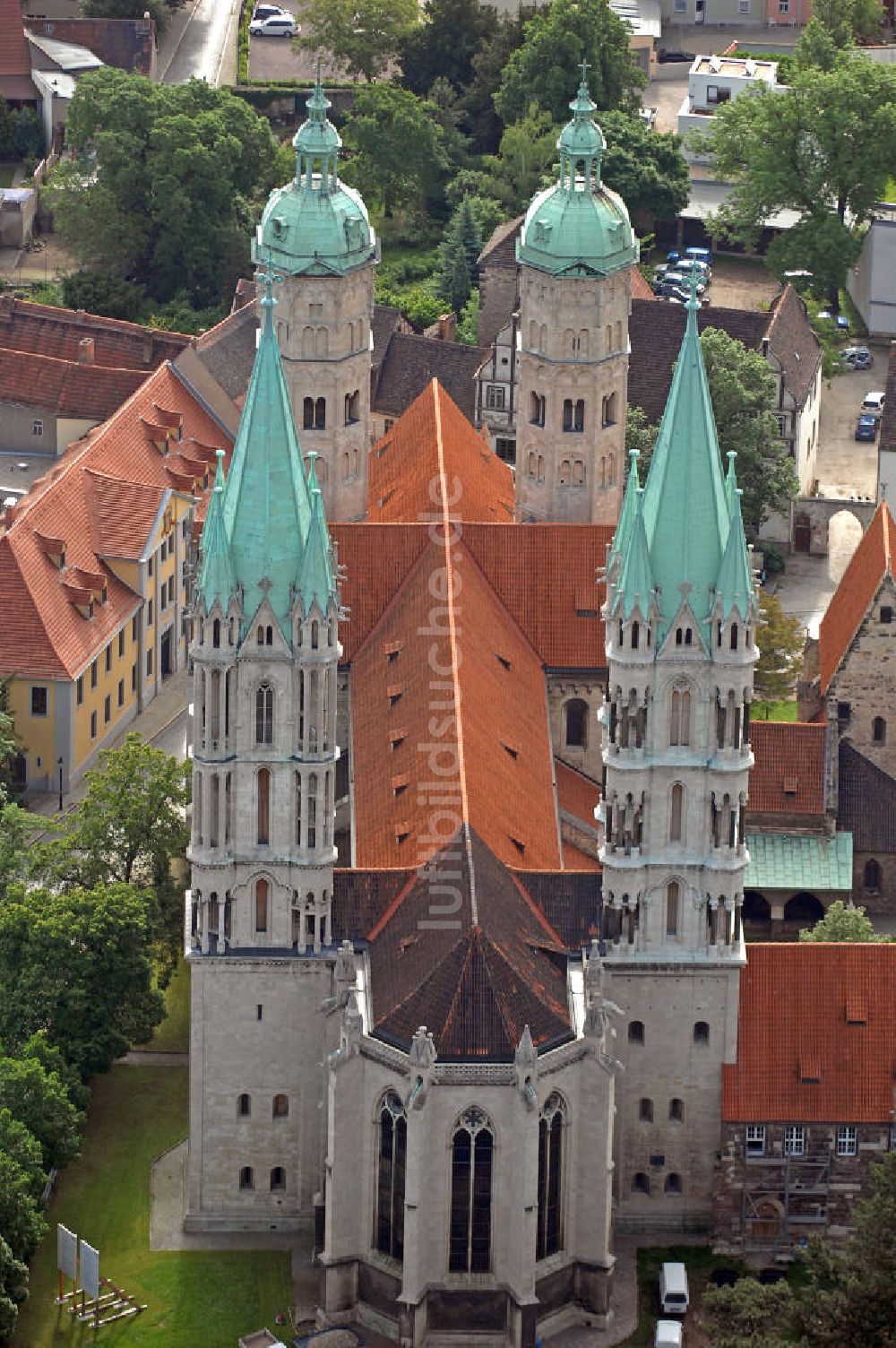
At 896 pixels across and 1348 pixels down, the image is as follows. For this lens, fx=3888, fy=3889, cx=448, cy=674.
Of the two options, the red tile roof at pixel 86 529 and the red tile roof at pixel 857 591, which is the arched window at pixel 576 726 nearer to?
the red tile roof at pixel 857 591

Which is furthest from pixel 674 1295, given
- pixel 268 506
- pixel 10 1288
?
pixel 268 506

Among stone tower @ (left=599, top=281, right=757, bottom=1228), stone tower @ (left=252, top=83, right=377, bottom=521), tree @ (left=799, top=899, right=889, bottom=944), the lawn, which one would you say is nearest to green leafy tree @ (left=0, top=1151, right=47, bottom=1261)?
the lawn

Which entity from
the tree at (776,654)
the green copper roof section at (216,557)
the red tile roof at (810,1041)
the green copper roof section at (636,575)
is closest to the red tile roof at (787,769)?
the tree at (776,654)

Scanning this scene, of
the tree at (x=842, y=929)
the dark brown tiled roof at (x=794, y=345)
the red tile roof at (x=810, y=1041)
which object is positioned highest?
the dark brown tiled roof at (x=794, y=345)

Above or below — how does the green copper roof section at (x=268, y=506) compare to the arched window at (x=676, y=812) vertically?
above

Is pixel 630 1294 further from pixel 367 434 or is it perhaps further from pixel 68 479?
pixel 68 479

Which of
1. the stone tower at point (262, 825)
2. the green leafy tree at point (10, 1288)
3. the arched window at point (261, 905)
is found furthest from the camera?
the arched window at point (261, 905)

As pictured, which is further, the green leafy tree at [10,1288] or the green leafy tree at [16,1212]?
the green leafy tree at [16,1212]
